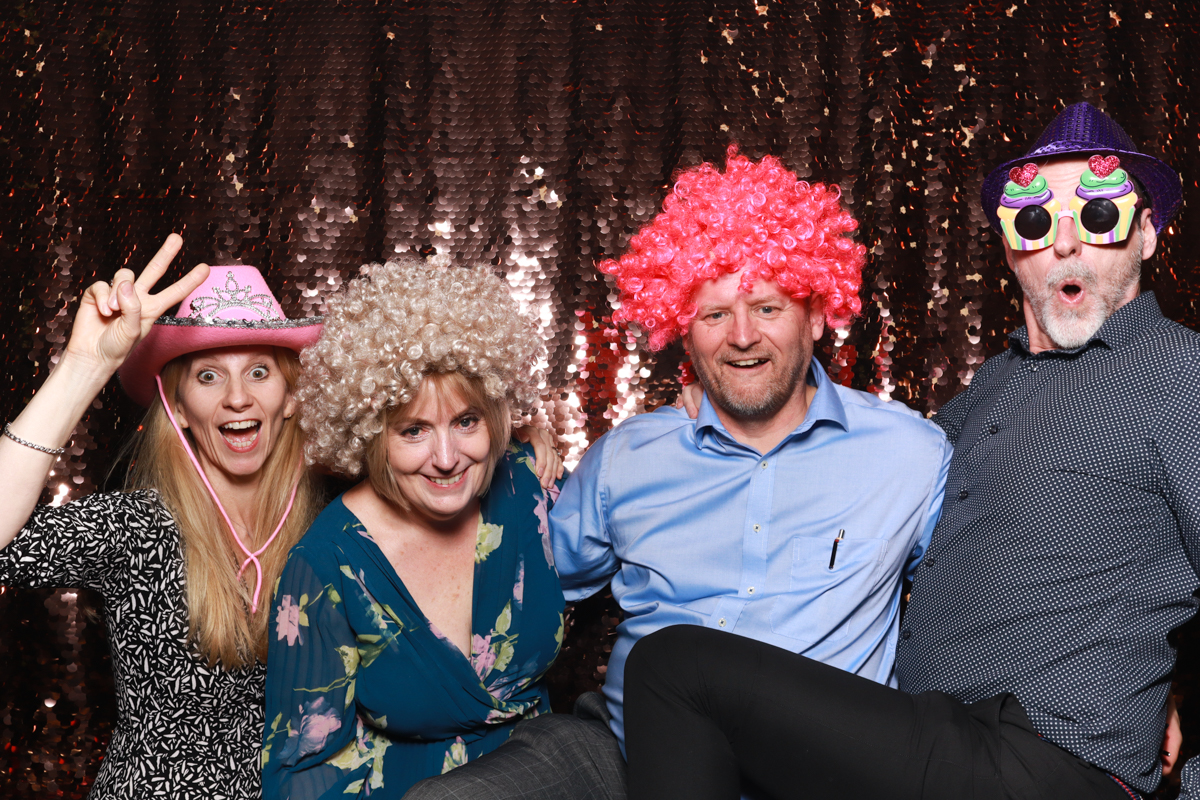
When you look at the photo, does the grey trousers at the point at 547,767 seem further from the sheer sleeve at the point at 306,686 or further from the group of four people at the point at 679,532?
the sheer sleeve at the point at 306,686

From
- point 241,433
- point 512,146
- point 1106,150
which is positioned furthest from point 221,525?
point 1106,150

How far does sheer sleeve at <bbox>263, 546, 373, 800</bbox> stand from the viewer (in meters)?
1.68

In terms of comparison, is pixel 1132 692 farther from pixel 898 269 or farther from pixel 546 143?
pixel 546 143

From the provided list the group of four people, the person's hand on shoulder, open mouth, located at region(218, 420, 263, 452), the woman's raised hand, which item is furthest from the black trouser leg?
the woman's raised hand

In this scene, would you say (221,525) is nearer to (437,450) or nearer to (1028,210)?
(437,450)

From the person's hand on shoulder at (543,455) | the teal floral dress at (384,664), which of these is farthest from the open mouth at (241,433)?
the person's hand on shoulder at (543,455)

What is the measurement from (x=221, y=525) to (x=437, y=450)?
21.8 inches

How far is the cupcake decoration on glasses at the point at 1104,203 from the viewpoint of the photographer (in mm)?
1675

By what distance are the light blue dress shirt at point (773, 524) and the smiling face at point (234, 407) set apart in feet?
2.17

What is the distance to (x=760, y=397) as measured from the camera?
1.85 metres

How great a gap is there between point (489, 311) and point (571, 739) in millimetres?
882

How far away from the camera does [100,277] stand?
8.03 feet

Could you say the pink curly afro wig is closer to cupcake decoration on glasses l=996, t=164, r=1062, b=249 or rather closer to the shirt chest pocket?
cupcake decoration on glasses l=996, t=164, r=1062, b=249

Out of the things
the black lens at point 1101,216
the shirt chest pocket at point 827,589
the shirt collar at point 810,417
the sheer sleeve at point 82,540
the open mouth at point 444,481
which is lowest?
the shirt chest pocket at point 827,589
